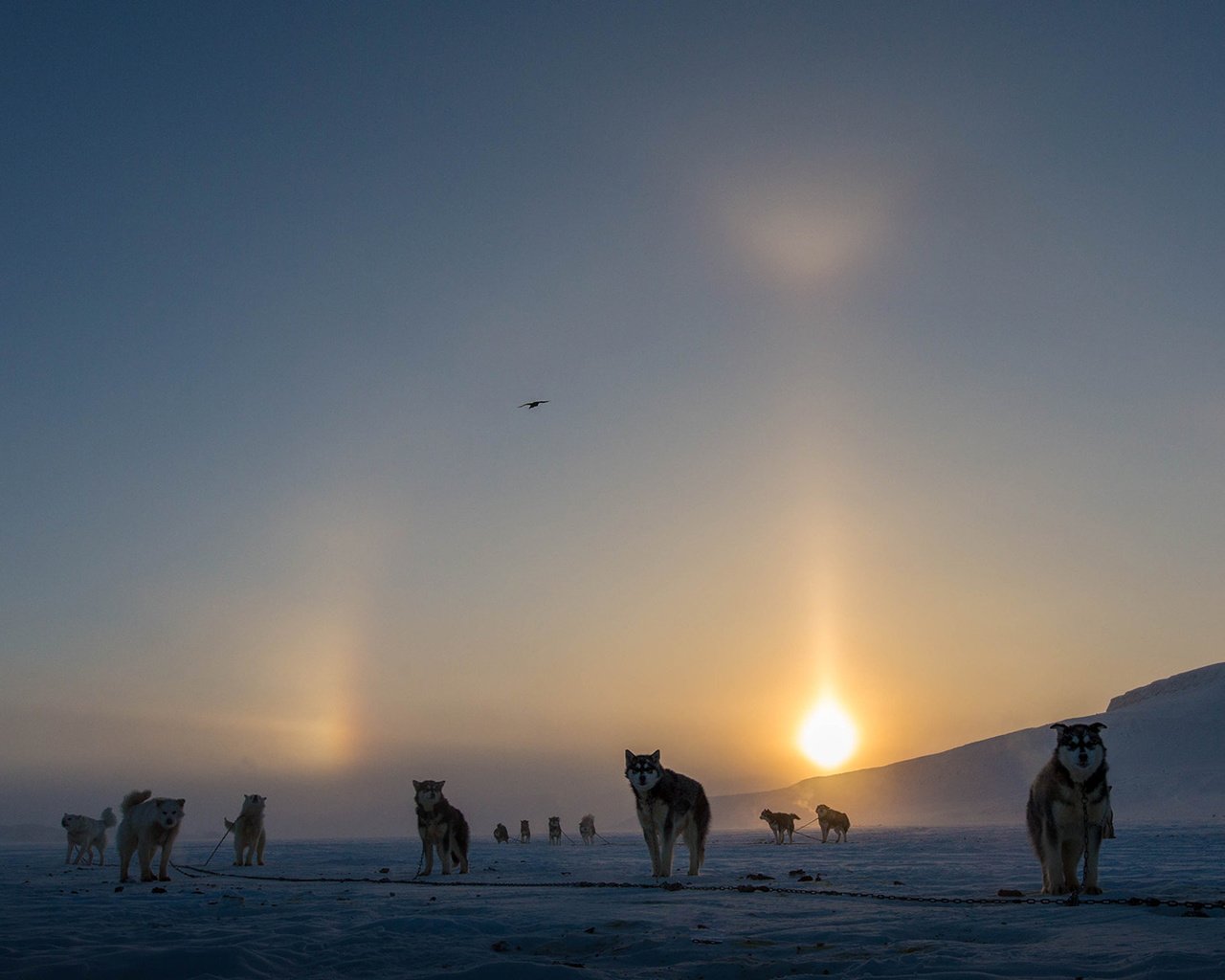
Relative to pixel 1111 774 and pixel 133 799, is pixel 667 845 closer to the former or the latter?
pixel 133 799

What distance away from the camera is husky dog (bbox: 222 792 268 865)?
2441cm

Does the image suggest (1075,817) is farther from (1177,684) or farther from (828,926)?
(1177,684)

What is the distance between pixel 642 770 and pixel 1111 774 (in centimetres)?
9900

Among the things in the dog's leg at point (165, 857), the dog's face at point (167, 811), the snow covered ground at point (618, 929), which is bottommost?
the snow covered ground at point (618, 929)

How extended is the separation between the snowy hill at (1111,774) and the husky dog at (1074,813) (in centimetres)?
7450

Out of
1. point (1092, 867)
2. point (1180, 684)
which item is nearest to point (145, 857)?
point (1092, 867)

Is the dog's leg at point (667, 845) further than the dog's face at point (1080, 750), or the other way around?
the dog's leg at point (667, 845)

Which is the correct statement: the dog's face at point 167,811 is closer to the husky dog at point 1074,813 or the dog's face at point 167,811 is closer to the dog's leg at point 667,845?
the dog's leg at point 667,845

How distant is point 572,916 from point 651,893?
3359mm

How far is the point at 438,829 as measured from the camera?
2128 cm

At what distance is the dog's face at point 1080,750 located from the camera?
12664mm

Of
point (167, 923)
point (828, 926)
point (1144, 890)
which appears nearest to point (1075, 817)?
point (1144, 890)

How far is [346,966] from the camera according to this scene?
7992 mm

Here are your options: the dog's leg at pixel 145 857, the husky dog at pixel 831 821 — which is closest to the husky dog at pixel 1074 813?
the dog's leg at pixel 145 857
